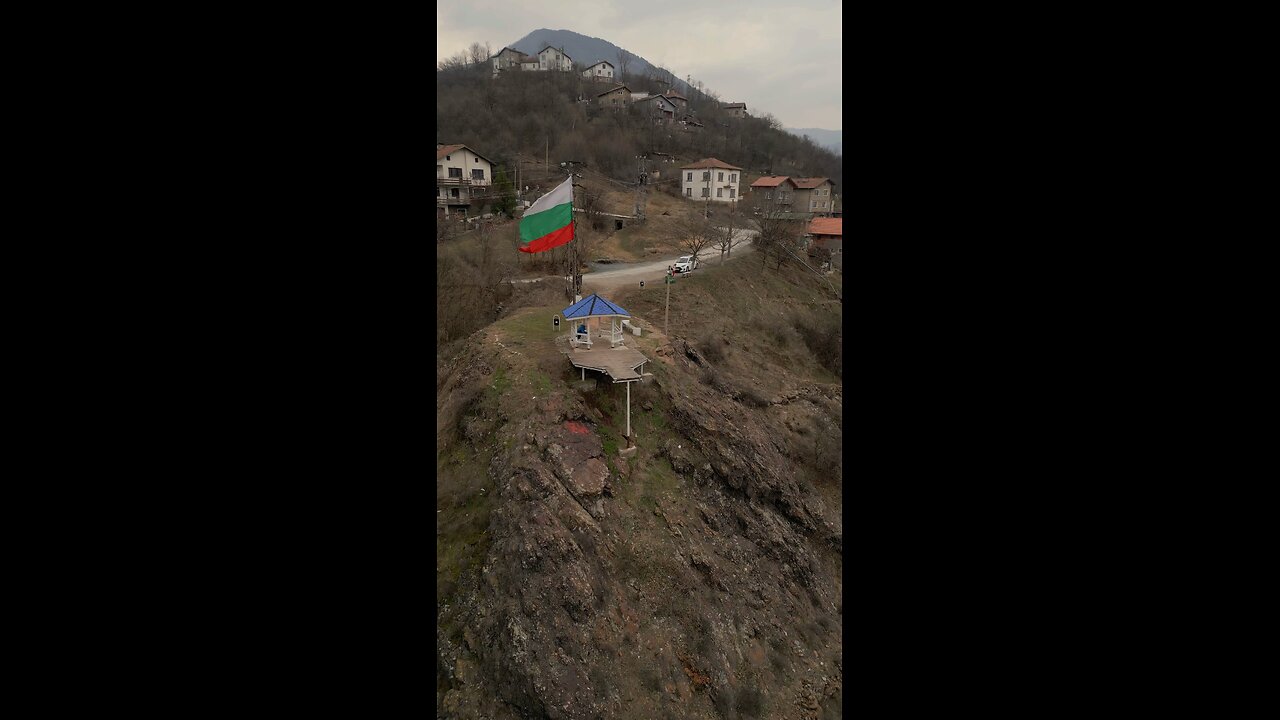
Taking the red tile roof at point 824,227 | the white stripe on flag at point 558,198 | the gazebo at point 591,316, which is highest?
the red tile roof at point 824,227

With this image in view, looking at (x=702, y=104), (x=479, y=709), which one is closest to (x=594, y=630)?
(x=479, y=709)

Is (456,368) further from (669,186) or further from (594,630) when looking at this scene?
(669,186)

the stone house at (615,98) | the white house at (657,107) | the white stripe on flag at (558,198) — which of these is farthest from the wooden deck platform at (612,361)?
the stone house at (615,98)

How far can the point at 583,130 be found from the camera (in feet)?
198

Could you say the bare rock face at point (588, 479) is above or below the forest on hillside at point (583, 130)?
below

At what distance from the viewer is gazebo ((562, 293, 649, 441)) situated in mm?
12852

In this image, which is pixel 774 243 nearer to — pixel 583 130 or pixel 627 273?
pixel 627 273

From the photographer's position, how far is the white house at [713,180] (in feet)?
165

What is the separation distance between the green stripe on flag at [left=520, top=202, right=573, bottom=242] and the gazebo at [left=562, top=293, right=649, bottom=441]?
2.03 metres

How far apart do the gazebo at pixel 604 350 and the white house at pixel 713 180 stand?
128 ft

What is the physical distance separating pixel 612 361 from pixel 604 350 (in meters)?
0.91

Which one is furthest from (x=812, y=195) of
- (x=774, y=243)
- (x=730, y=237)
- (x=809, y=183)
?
(x=730, y=237)

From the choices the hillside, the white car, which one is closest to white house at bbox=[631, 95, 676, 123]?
the white car

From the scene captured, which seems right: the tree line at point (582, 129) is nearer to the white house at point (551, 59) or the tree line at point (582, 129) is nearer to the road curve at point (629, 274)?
the white house at point (551, 59)
